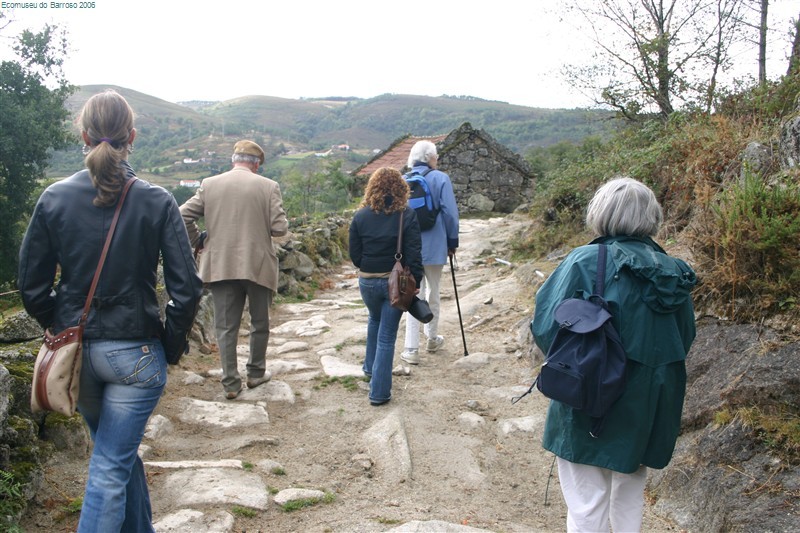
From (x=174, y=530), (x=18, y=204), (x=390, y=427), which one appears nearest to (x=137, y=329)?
(x=174, y=530)

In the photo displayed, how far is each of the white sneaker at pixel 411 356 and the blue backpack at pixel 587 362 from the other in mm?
3933

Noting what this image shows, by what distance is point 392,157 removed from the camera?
919 inches

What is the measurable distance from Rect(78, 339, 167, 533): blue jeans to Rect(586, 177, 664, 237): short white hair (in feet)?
6.65

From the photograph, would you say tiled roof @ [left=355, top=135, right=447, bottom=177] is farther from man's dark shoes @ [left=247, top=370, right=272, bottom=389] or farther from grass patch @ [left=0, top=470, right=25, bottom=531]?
grass patch @ [left=0, top=470, right=25, bottom=531]

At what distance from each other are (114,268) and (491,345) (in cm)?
508

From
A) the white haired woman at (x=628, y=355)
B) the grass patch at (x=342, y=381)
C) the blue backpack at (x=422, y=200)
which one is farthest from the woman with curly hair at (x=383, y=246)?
the white haired woman at (x=628, y=355)

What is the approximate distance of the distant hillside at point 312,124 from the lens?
48719mm

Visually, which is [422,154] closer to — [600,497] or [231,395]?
[231,395]

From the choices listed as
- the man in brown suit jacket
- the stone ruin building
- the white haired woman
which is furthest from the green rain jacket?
the stone ruin building

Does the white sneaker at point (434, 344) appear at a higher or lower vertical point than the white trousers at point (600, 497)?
lower

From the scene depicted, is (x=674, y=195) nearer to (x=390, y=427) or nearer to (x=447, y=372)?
(x=447, y=372)

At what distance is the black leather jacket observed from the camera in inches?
99.8

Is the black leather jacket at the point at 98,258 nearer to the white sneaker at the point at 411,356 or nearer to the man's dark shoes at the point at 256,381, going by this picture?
the man's dark shoes at the point at 256,381

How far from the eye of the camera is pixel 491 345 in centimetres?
702
